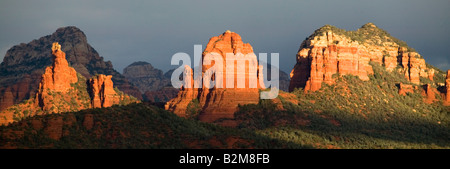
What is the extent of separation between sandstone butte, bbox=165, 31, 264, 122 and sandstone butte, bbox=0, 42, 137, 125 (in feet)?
67.5

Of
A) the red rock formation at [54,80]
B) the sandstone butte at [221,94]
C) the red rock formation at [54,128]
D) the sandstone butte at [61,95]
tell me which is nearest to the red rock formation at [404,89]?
the sandstone butte at [221,94]

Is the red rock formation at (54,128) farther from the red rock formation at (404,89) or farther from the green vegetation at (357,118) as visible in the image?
the red rock formation at (404,89)

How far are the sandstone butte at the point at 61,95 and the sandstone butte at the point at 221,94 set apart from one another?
67.5ft

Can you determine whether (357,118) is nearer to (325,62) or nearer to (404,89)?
(325,62)

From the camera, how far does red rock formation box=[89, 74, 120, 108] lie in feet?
577

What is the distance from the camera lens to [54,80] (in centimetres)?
17038

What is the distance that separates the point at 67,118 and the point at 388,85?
329 feet

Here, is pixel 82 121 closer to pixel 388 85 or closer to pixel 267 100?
pixel 267 100

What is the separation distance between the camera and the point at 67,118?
362ft

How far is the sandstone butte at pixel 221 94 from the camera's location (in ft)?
504

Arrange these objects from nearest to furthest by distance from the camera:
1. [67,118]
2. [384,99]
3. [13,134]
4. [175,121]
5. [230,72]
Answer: [13,134] → [67,118] → [175,121] → [230,72] → [384,99]

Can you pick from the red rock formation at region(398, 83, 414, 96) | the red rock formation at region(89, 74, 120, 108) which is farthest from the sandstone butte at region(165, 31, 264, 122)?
the red rock formation at region(398, 83, 414, 96)

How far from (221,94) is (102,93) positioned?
35823 mm

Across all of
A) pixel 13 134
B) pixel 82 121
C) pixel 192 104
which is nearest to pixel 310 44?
pixel 192 104
